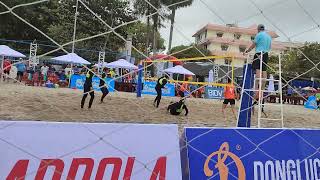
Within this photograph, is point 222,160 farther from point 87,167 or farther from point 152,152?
point 87,167

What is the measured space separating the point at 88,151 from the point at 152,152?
436 mm

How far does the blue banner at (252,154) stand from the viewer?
2910 mm

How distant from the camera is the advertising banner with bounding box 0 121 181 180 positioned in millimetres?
2309

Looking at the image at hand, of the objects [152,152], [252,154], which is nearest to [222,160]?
[252,154]

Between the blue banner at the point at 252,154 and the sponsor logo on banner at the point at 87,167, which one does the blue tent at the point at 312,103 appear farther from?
the sponsor logo on banner at the point at 87,167

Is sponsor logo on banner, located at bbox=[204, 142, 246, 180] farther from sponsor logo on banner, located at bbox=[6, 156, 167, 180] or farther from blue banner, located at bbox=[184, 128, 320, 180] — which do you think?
sponsor logo on banner, located at bbox=[6, 156, 167, 180]

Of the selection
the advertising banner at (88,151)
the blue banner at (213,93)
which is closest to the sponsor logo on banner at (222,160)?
the advertising banner at (88,151)

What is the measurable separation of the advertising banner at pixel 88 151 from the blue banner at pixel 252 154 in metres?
0.19

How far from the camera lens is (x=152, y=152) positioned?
8.96ft

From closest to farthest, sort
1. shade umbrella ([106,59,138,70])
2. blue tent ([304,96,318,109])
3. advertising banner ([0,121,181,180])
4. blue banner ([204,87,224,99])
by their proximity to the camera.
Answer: advertising banner ([0,121,181,180]) → blue tent ([304,96,318,109]) → shade umbrella ([106,59,138,70]) → blue banner ([204,87,224,99])

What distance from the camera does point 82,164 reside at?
248cm

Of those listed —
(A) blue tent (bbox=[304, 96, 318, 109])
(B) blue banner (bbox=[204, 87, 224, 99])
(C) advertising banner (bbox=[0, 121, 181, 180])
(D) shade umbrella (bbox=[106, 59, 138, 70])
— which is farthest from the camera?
(B) blue banner (bbox=[204, 87, 224, 99])

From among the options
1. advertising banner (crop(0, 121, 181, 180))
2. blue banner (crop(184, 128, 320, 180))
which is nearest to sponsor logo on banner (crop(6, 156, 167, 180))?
advertising banner (crop(0, 121, 181, 180))

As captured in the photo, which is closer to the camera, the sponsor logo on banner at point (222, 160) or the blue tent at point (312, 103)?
the sponsor logo on banner at point (222, 160)
